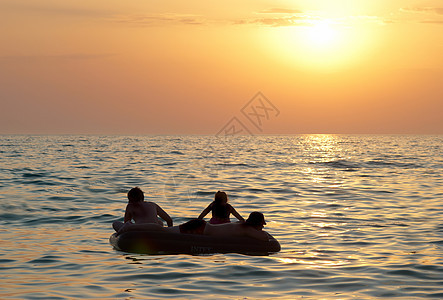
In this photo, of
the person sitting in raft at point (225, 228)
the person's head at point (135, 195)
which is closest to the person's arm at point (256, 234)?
the person sitting in raft at point (225, 228)

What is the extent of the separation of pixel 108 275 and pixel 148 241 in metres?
2.17

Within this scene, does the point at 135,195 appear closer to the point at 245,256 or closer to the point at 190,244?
the point at 190,244

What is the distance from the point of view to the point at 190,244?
1276 centimetres

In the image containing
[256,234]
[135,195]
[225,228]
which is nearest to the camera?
[256,234]

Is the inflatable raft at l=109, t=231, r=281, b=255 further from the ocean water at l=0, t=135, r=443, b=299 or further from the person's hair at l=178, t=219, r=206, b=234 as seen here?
the ocean water at l=0, t=135, r=443, b=299

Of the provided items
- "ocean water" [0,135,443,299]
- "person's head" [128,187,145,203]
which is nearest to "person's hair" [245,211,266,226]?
"ocean water" [0,135,443,299]

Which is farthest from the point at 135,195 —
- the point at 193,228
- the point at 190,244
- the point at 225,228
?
the point at 225,228

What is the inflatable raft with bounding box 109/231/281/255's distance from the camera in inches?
502

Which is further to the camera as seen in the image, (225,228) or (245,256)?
(225,228)

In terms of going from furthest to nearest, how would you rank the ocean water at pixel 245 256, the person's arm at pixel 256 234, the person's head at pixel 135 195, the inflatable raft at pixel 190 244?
the person's head at pixel 135 195 < the person's arm at pixel 256 234 < the inflatable raft at pixel 190 244 < the ocean water at pixel 245 256

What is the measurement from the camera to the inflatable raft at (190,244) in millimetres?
12750

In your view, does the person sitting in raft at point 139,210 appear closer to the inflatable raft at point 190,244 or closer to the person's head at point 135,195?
the person's head at point 135,195

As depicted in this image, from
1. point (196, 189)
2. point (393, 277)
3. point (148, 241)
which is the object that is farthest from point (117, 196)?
point (393, 277)

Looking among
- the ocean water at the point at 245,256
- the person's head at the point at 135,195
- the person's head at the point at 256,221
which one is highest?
the person's head at the point at 135,195
